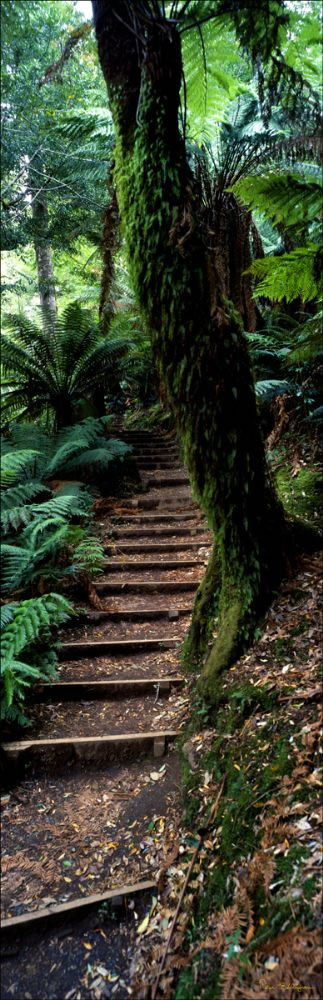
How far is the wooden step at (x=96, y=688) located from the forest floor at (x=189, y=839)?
0.26 feet

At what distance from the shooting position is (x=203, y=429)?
2.62 metres

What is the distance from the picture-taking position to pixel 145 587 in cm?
470

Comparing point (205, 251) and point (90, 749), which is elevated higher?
point (205, 251)

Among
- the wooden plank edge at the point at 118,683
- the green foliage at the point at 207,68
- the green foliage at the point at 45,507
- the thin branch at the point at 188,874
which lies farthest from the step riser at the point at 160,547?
the green foliage at the point at 207,68

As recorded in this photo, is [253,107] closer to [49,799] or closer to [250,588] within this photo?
[250,588]

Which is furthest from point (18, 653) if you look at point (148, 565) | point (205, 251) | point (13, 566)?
point (205, 251)

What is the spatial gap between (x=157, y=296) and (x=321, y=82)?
6.39ft

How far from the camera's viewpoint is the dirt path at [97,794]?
210 centimetres

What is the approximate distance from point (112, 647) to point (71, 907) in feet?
6.06

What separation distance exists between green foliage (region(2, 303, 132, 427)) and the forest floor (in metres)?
4.52

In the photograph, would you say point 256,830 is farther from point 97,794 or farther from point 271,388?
point 271,388

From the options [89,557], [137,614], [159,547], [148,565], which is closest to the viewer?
[137,614]

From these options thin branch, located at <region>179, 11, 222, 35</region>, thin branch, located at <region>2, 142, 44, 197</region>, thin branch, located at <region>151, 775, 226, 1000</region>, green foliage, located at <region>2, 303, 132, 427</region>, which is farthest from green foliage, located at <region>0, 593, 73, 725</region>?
thin branch, located at <region>2, 142, 44, 197</region>

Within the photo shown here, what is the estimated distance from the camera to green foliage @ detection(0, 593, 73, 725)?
2.85 meters
